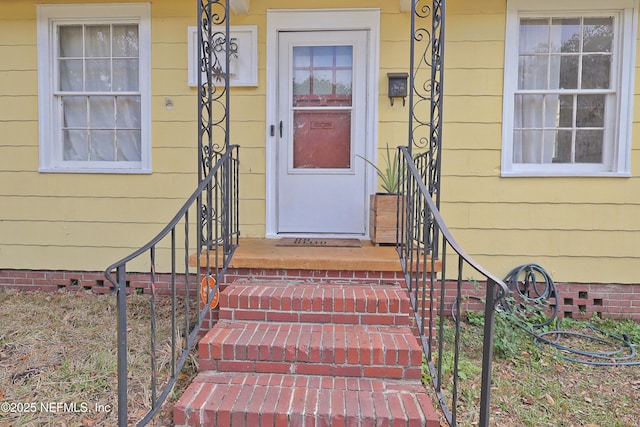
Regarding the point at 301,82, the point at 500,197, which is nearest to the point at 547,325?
the point at 500,197

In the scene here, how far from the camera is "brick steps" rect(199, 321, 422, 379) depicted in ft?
6.79

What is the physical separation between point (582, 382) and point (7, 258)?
4.60m

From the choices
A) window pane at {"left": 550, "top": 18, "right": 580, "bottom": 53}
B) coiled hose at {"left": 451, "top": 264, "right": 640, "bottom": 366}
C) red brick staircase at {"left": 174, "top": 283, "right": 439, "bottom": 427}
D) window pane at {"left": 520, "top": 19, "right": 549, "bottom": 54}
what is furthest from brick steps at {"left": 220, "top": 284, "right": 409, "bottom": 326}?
window pane at {"left": 550, "top": 18, "right": 580, "bottom": 53}

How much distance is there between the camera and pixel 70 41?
364 cm

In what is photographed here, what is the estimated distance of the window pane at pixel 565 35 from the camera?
11.1 feet

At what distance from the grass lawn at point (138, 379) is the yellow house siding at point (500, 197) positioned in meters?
0.64

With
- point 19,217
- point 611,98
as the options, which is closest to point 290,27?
point 611,98

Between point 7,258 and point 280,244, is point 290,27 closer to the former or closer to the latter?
point 280,244

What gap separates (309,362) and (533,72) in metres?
2.96

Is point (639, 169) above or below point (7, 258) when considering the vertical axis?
above

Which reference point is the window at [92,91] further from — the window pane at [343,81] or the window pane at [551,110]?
the window pane at [551,110]

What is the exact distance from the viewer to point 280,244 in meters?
3.21

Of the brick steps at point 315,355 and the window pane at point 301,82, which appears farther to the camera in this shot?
the window pane at point 301,82

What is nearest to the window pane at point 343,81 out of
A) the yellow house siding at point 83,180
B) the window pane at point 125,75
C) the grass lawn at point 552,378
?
the yellow house siding at point 83,180
